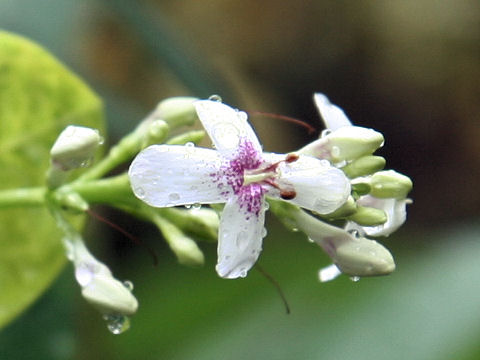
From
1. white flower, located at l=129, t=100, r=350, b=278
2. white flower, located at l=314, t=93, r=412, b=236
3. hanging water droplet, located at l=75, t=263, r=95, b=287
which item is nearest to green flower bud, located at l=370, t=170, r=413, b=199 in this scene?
white flower, located at l=314, t=93, r=412, b=236

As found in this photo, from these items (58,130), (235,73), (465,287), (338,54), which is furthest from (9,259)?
(338,54)

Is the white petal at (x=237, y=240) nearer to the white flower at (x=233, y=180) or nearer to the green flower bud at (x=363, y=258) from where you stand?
the white flower at (x=233, y=180)

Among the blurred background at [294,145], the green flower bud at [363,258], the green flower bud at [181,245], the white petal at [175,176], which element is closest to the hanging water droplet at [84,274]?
the green flower bud at [181,245]

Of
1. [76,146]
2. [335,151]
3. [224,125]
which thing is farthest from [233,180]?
[76,146]

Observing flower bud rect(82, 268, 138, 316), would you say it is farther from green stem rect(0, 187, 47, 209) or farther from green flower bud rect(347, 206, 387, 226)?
green flower bud rect(347, 206, 387, 226)

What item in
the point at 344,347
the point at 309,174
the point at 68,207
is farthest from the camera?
the point at 344,347

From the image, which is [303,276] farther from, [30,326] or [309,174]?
[309,174]
